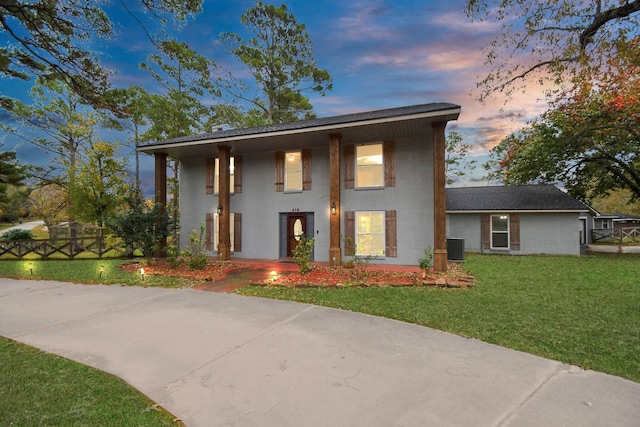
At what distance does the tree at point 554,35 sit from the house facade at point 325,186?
191 centimetres

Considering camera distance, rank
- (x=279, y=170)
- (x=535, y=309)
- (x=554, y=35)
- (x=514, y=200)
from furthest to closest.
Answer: (x=514, y=200) → (x=279, y=170) → (x=554, y=35) → (x=535, y=309)

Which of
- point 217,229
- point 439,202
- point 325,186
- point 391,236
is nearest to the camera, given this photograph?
point 439,202

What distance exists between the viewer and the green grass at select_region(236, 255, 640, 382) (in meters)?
3.78

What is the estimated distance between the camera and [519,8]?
6.69 metres

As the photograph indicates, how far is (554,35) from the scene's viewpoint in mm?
6773

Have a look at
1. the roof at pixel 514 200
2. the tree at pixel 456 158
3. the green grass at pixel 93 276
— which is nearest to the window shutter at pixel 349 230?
the green grass at pixel 93 276

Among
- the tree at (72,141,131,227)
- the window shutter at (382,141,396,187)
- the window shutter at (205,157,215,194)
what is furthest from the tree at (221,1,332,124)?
the window shutter at (382,141,396,187)

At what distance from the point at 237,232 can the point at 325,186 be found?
4340mm

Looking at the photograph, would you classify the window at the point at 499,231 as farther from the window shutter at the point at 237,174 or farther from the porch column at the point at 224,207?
the porch column at the point at 224,207

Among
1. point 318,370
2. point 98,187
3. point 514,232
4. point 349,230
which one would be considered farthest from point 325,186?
point 98,187

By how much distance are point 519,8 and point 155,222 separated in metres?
12.8

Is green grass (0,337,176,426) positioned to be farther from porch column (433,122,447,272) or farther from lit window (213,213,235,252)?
lit window (213,213,235,252)

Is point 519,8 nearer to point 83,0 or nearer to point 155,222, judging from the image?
point 83,0

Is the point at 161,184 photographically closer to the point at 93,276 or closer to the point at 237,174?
the point at 237,174
